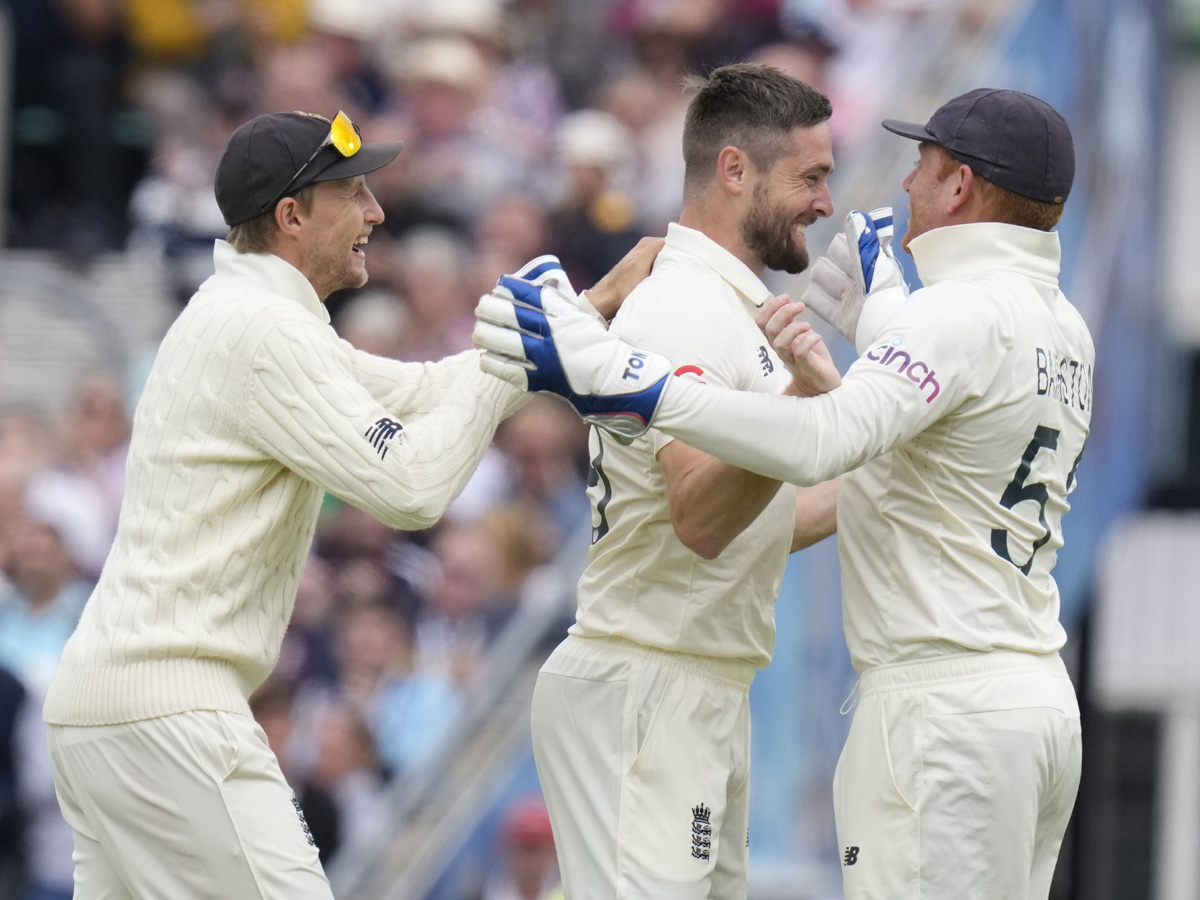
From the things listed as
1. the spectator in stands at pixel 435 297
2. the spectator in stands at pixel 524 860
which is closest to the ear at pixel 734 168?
the spectator in stands at pixel 524 860

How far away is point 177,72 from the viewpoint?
11414mm

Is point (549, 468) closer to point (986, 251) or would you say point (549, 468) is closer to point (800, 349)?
point (986, 251)

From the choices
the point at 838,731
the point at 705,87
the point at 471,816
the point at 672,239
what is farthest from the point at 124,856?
the point at 838,731

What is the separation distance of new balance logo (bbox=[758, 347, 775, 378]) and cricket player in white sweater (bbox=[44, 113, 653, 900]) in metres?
0.71

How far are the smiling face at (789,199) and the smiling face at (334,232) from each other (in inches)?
36.5

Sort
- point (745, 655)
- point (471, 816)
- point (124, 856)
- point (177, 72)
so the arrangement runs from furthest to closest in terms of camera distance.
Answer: point (177, 72) → point (471, 816) → point (745, 655) → point (124, 856)

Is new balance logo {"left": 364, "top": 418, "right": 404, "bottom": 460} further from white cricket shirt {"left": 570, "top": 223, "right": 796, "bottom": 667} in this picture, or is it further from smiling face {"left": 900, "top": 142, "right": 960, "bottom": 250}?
smiling face {"left": 900, "top": 142, "right": 960, "bottom": 250}

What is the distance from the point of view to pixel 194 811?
434cm

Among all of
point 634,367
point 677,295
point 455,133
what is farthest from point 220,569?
point 455,133

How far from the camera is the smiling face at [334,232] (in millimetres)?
4734

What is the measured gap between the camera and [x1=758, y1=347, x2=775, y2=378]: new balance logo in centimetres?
471

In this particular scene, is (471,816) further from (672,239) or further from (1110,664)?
(1110,664)

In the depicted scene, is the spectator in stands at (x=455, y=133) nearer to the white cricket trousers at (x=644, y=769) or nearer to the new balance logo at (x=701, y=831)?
the white cricket trousers at (x=644, y=769)

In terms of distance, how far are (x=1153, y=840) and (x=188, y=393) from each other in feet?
32.3
